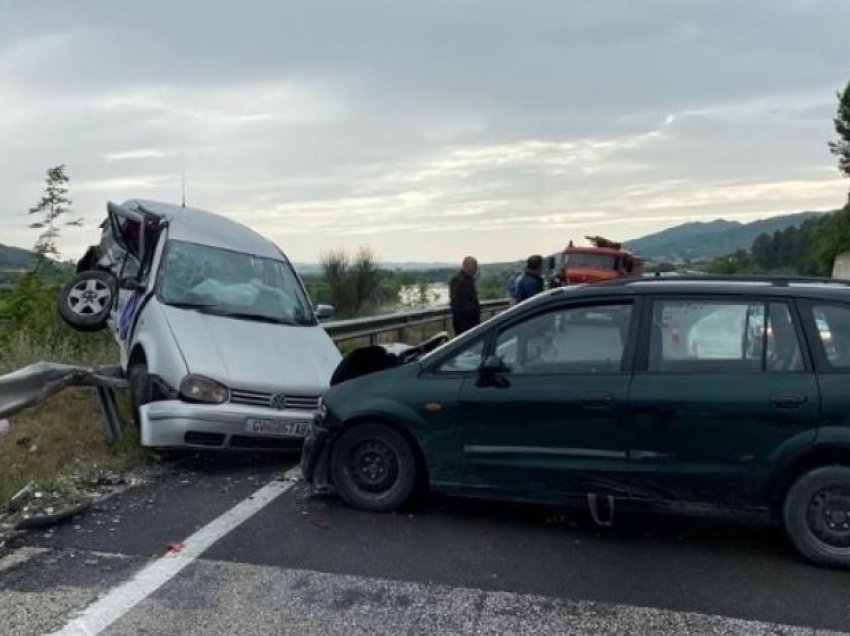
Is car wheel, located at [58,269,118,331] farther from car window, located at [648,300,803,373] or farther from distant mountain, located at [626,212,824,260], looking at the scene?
distant mountain, located at [626,212,824,260]

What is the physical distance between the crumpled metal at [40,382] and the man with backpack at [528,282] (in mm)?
6542

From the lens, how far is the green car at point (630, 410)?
5.12 metres

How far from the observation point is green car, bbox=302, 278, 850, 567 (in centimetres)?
512

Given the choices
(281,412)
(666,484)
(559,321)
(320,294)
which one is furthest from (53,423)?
(320,294)

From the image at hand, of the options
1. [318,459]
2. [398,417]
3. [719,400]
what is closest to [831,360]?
[719,400]

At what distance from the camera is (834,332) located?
5207mm

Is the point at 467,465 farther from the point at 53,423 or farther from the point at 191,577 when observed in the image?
the point at 53,423

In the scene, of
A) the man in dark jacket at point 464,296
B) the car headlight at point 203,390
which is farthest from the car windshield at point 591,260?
the car headlight at point 203,390

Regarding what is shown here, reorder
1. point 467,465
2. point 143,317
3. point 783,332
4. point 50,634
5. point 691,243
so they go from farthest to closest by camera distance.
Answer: point 691,243 → point 143,317 → point 467,465 → point 783,332 → point 50,634

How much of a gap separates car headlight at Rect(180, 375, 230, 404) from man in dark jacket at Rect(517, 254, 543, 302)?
6.48m

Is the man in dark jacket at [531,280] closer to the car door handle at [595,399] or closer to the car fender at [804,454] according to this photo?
the car door handle at [595,399]

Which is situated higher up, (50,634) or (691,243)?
(691,243)

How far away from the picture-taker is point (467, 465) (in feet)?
18.8

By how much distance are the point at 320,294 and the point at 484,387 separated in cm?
1701
